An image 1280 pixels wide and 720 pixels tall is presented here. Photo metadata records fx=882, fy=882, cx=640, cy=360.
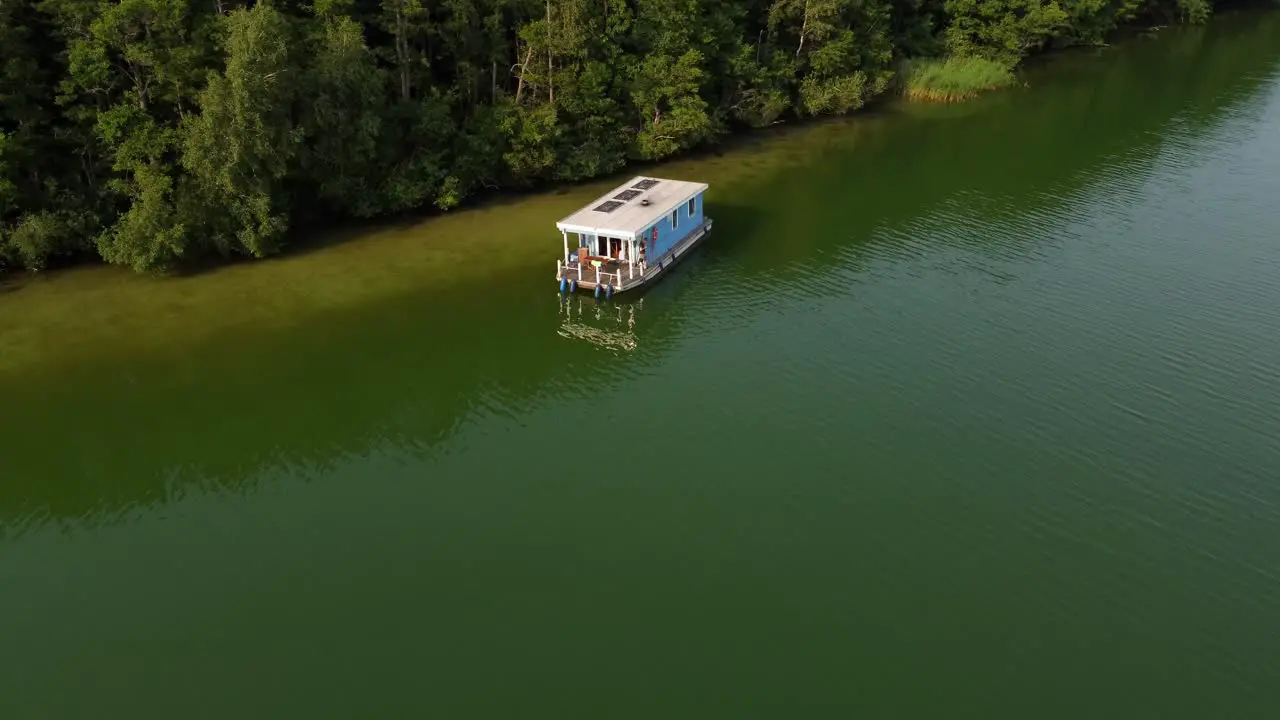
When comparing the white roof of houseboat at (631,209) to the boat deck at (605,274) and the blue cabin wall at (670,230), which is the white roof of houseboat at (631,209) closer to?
the blue cabin wall at (670,230)

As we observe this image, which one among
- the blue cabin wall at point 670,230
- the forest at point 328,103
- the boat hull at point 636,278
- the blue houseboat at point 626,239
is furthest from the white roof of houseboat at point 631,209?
the forest at point 328,103

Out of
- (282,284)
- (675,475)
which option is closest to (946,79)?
(282,284)

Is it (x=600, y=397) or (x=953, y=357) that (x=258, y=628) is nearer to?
(x=600, y=397)

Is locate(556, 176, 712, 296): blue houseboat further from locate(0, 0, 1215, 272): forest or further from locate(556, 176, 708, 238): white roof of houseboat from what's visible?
locate(0, 0, 1215, 272): forest

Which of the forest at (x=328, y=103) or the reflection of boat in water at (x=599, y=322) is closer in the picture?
the reflection of boat in water at (x=599, y=322)

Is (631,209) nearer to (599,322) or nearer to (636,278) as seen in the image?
(636,278)

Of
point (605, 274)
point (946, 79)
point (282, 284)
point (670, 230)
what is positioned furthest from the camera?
point (946, 79)
